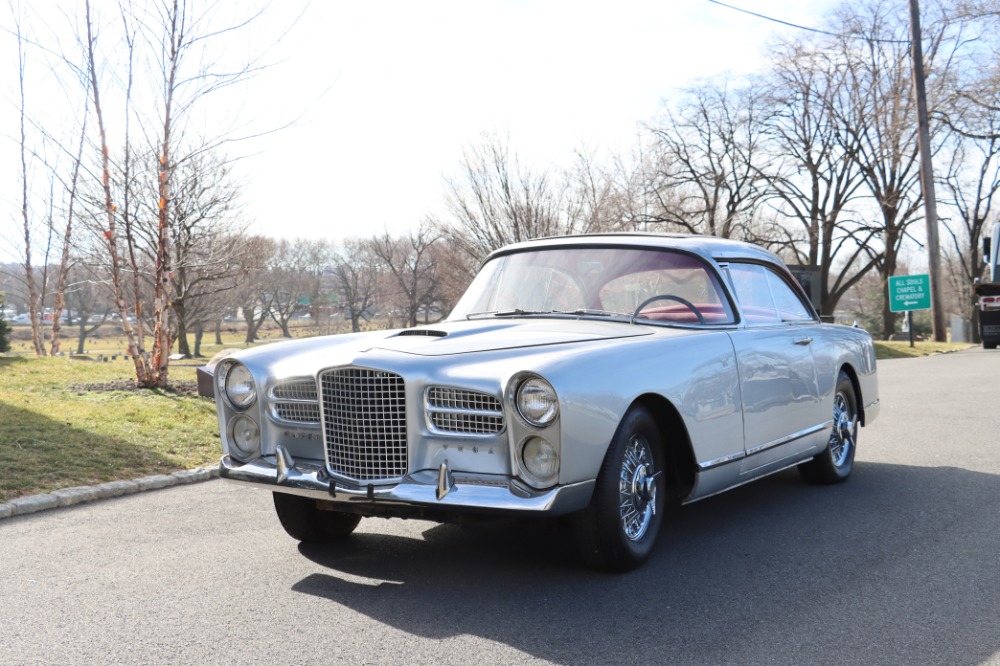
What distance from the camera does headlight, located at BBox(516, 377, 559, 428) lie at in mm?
3977

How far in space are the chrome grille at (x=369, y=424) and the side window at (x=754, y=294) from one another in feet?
8.37

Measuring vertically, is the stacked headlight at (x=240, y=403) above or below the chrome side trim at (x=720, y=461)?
above

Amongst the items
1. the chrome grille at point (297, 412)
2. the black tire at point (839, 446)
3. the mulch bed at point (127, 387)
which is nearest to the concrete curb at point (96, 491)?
the chrome grille at point (297, 412)

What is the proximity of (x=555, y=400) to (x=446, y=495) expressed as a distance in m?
0.63

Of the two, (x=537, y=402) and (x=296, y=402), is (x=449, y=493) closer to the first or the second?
(x=537, y=402)

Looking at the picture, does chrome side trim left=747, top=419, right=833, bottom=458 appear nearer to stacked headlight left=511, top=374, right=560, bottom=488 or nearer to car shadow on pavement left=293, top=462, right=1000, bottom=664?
car shadow on pavement left=293, top=462, right=1000, bottom=664

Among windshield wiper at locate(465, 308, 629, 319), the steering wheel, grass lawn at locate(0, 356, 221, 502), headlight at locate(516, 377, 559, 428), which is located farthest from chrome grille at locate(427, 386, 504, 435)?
grass lawn at locate(0, 356, 221, 502)

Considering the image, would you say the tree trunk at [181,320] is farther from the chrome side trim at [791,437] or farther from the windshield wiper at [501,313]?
the chrome side trim at [791,437]

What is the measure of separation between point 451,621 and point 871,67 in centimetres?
3787

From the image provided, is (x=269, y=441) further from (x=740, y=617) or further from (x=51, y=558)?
(x=740, y=617)

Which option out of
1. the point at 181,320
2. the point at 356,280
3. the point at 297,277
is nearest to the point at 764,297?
the point at 181,320

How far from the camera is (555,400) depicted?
13.0 ft

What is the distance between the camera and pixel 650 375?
4.51 meters

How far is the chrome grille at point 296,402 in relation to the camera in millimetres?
4570
